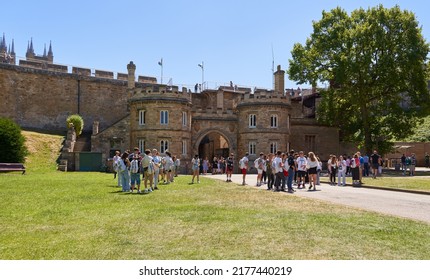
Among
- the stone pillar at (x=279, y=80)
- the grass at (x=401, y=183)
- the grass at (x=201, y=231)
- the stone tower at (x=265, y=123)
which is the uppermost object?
the stone pillar at (x=279, y=80)

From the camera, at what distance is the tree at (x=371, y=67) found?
3472 centimetres

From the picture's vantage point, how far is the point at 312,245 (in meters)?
7.07

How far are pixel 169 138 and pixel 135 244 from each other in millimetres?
28511

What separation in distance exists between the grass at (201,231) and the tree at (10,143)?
61.4 ft

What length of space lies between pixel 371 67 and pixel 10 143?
1138 inches

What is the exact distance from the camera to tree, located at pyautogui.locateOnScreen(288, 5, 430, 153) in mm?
34719

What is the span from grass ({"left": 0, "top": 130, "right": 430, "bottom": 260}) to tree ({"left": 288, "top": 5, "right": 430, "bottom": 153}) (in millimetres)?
25405

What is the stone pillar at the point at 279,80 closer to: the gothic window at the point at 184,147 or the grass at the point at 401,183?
the gothic window at the point at 184,147

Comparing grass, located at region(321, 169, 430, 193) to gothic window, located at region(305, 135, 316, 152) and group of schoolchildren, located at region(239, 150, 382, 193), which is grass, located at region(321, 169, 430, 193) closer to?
group of schoolchildren, located at region(239, 150, 382, 193)

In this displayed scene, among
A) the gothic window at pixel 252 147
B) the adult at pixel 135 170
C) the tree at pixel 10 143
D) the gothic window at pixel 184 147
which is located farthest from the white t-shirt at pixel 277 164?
the tree at pixel 10 143

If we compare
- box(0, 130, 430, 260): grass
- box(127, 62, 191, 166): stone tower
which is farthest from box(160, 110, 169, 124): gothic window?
box(0, 130, 430, 260): grass

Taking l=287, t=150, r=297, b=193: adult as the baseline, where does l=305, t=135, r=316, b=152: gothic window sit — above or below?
above

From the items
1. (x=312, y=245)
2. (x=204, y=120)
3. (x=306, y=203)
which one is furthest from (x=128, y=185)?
(x=204, y=120)
